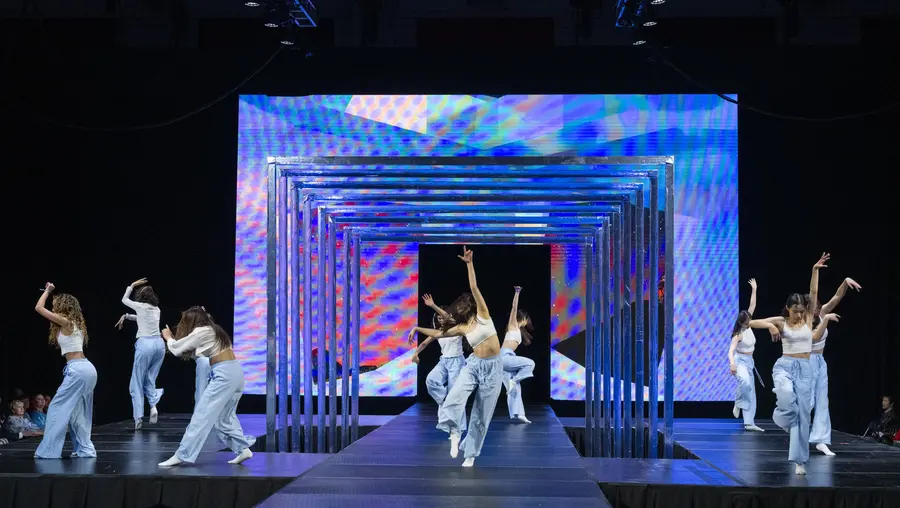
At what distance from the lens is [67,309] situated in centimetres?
961

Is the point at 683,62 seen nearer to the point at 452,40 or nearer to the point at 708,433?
the point at 452,40

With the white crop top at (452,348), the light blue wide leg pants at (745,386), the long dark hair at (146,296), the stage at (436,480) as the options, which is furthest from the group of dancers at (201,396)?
the light blue wide leg pants at (745,386)

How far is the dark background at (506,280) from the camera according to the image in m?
17.8

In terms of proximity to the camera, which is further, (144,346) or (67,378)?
(144,346)

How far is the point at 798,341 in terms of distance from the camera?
9.76 m

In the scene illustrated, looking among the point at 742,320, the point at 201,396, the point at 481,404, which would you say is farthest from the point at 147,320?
the point at 742,320

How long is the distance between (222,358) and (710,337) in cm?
903

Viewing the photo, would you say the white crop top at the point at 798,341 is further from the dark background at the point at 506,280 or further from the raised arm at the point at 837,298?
the dark background at the point at 506,280

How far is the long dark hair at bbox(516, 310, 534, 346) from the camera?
1546cm

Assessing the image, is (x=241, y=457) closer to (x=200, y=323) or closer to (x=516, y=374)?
(x=200, y=323)

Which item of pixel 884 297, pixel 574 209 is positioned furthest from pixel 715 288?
pixel 574 209

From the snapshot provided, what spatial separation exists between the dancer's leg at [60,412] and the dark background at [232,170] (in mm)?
6337

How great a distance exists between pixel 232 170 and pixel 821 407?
9.84 meters

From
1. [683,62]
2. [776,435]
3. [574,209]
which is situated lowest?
[776,435]
